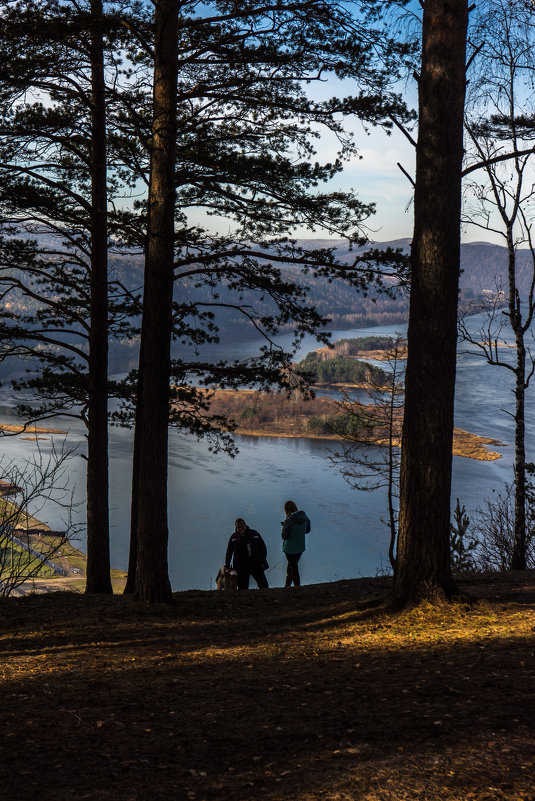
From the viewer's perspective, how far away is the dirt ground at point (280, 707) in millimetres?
2613

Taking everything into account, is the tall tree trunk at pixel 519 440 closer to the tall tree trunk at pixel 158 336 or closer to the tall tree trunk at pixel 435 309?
the tall tree trunk at pixel 435 309

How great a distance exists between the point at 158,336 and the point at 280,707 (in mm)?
3855

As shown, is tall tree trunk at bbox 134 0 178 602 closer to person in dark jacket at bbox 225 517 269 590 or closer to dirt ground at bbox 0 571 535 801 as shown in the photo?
dirt ground at bbox 0 571 535 801

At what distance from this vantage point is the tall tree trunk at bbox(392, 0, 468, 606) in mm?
5031

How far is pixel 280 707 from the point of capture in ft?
11.3

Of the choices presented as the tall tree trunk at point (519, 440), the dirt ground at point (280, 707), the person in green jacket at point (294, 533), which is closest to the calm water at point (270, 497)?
the tall tree trunk at point (519, 440)

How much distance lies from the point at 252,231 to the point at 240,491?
3160 cm

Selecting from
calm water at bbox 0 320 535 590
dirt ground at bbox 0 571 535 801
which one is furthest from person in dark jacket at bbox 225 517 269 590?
calm water at bbox 0 320 535 590

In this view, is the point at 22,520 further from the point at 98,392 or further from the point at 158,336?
the point at 158,336

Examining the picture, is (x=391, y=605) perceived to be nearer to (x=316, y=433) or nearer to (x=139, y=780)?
(x=139, y=780)

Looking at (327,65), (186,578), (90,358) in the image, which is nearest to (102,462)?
(90,358)

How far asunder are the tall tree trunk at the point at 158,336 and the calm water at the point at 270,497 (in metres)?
20.7

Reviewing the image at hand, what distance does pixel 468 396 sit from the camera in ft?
181

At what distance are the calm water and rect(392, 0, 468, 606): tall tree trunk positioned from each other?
21.8 m
